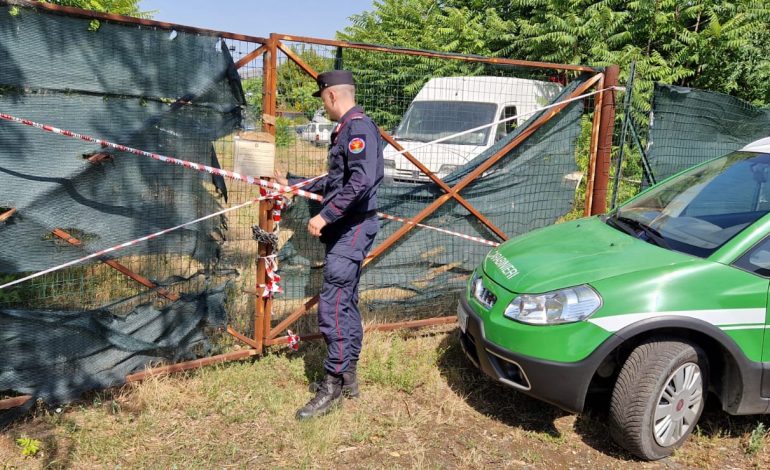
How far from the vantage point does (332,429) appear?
345 cm

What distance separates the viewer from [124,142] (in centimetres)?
341

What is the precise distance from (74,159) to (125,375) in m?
1.39

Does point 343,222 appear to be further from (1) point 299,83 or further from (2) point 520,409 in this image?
(2) point 520,409

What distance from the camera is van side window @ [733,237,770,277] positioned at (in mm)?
3170

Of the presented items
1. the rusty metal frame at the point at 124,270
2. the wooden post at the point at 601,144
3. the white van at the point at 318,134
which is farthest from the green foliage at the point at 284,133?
the wooden post at the point at 601,144

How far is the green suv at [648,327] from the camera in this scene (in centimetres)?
312

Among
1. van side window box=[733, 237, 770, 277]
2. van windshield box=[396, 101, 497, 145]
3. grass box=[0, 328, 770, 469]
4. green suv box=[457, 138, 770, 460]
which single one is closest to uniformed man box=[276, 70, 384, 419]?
grass box=[0, 328, 770, 469]

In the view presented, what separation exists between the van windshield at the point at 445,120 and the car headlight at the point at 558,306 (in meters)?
4.55

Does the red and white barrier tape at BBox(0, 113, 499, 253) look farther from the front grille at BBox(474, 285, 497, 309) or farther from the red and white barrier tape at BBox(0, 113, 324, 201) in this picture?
the front grille at BBox(474, 285, 497, 309)

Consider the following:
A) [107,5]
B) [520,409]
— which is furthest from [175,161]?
[107,5]

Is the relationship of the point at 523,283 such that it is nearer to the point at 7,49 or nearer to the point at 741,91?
the point at 7,49

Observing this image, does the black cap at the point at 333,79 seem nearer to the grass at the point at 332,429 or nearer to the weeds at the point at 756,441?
the grass at the point at 332,429

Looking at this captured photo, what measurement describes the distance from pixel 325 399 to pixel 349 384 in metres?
0.23

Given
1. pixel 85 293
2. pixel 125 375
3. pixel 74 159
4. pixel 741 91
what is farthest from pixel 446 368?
pixel 741 91
